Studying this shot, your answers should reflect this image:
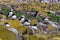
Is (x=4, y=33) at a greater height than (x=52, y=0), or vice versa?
(x=4, y=33)

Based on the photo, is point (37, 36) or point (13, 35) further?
point (37, 36)

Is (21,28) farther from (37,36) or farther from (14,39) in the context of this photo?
(14,39)

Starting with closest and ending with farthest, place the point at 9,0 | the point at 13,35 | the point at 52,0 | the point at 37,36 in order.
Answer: the point at 13,35, the point at 37,36, the point at 9,0, the point at 52,0

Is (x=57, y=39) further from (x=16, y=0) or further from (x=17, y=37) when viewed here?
(x=16, y=0)

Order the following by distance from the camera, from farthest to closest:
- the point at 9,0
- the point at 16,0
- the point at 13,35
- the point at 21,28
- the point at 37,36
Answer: the point at 16,0, the point at 9,0, the point at 21,28, the point at 37,36, the point at 13,35

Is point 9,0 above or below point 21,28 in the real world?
below

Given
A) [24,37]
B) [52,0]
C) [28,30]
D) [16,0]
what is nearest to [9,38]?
[24,37]

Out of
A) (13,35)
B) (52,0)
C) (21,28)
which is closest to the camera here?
(13,35)

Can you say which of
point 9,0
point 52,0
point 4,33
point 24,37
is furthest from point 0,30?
point 52,0

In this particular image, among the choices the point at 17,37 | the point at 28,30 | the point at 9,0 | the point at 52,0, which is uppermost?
the point at 17,37
